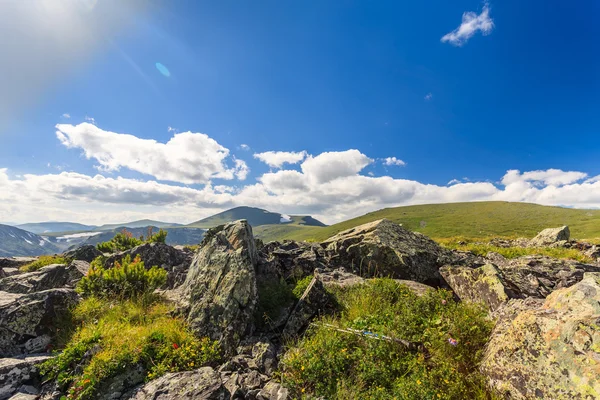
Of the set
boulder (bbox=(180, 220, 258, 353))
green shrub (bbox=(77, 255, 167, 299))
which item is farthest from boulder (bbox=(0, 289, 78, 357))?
boulder (bbox=(180, 220, 258, 353))

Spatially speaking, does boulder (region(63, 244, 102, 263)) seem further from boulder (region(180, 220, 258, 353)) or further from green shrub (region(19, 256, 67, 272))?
boulder (region(180, 220, 258, 353))

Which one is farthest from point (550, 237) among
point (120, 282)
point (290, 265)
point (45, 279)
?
point (45, 279)

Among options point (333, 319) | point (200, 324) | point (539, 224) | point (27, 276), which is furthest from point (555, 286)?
point (539, 224)

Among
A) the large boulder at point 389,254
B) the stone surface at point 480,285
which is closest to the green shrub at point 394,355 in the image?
the stone surface at point 480,285

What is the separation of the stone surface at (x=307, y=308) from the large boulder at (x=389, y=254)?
4.56 meters

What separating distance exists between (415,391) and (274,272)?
812 cm

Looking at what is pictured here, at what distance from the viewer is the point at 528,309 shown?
6.19 meters

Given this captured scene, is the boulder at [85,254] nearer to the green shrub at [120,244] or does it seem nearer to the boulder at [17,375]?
the green shrub at [120,244]

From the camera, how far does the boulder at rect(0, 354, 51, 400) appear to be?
20.3 feet

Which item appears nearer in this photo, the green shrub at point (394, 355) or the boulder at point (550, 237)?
the green shrub at point (394, 355)

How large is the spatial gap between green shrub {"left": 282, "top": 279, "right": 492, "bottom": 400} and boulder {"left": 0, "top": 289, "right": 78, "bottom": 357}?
8.12 m

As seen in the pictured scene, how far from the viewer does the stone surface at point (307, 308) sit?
8242mm

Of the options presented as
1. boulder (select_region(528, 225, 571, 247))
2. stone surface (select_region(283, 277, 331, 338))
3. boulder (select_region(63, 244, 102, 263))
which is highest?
boulder (select_region(63, 244, 102, 263))

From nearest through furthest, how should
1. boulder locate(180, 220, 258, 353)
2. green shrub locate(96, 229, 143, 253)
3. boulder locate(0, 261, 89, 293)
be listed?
boulder locate(180, 220, 258, 353) < boulder locate(0, 261, 89, 293) < green shrub locate(96, 229, 143, 253)
